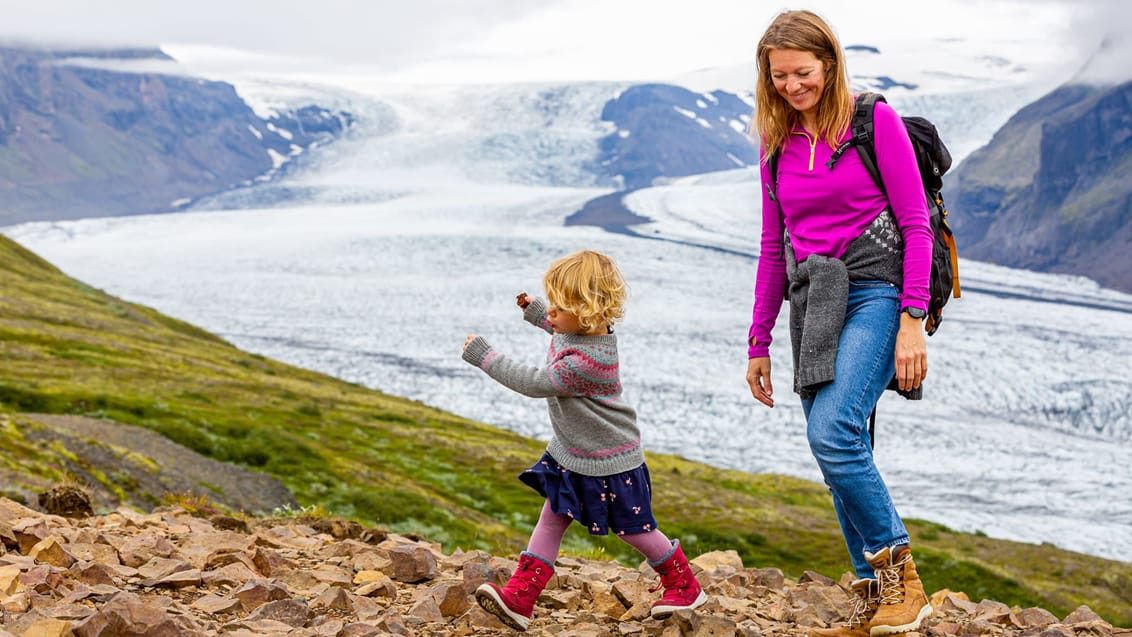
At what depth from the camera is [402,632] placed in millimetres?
5242

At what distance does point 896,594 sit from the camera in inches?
195

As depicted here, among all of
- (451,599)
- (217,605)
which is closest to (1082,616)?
(451,599)

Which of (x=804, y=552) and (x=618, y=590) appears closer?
(x=618, y=590)

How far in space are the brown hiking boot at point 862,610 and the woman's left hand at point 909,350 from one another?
0.98 metres

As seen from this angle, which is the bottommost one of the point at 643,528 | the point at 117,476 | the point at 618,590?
the point at 117,476

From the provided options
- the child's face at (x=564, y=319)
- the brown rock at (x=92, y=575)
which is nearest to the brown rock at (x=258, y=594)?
the brown rock at (x=92, y=575)

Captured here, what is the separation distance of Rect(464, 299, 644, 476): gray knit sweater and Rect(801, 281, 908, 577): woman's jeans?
37.7 inches

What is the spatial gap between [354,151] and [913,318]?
6013 inches

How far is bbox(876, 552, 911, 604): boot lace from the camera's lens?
493 centimetres

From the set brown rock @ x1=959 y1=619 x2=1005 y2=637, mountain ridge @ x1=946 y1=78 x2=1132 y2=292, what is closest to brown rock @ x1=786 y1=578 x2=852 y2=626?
brown rock @ x1=959 y1=619 x2=1005 y2=637

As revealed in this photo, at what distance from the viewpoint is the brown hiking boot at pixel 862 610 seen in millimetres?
5039

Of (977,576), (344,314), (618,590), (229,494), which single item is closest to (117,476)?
(229,494)

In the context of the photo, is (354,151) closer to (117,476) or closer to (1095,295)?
(1095,295)

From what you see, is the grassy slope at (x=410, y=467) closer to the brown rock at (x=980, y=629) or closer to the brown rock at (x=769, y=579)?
the brown rock at (x=769, y=579)
